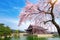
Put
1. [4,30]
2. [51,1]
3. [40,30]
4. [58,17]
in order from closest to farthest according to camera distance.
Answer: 1. [51,1]
2. [58,17]
3. [40,30]
4. [4,30]

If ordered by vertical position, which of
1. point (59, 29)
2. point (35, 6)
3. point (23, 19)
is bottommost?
point (59, 29)

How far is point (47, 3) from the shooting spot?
14.1 feet

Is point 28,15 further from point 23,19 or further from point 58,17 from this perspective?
point 58,17

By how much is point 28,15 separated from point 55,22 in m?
0.73

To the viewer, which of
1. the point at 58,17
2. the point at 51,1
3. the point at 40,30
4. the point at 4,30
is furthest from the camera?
the point at 4,30

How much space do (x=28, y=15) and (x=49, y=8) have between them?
58 cm

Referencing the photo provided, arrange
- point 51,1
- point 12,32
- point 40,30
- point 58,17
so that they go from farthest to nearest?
point 12,32
point 40,30
point 58,17
point 51,1

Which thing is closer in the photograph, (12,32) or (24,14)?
(24,14)

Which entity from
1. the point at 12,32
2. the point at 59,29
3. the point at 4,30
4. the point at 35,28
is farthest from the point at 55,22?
the point at 12,32

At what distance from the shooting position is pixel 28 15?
14.4 feet

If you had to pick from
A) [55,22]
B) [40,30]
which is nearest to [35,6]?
[55,22]

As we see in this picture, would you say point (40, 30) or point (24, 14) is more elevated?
point (24, 14)

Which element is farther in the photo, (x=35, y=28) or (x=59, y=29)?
(x=35, y=28)

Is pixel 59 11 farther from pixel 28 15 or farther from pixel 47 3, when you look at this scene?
pixel 28 15
